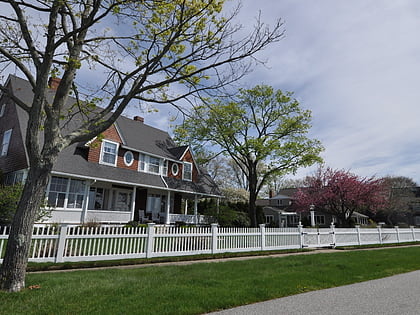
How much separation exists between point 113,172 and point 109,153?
146cm

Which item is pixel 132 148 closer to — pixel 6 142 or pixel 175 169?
pixel 175 169

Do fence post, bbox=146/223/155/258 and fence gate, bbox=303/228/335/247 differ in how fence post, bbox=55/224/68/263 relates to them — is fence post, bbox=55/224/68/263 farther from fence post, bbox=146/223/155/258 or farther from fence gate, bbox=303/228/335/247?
fence gate, bbox=303/228/335/247

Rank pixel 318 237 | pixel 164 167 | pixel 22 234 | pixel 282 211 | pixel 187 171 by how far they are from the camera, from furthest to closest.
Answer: pixel 282 211 → pixel 187 171 → pixel 164 167 → pixel 318 237 → pixel 22 234

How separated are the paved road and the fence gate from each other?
Answer: 29.0ft

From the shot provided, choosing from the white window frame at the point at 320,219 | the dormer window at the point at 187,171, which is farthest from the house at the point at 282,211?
the dormer window at the point at 187,171

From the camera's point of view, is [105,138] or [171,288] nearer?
[171,288]

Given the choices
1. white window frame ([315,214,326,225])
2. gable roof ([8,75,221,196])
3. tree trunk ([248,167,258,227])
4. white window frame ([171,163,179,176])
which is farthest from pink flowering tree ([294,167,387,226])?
white window frame ([315,214,326,225])

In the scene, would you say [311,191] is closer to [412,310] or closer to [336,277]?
[336,277]

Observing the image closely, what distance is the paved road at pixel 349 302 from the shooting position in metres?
4.21

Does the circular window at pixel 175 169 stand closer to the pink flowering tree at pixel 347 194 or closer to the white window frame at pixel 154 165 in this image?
the white window frame at pixel 154 165

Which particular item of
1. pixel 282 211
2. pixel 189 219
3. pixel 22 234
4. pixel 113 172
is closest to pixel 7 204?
pixel 113 172

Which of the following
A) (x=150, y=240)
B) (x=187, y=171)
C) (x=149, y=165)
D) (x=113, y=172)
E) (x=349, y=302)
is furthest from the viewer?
(x=187, y=171)

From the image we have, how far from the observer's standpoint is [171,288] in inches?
203

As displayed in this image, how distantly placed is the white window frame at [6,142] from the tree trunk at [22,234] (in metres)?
13.9
